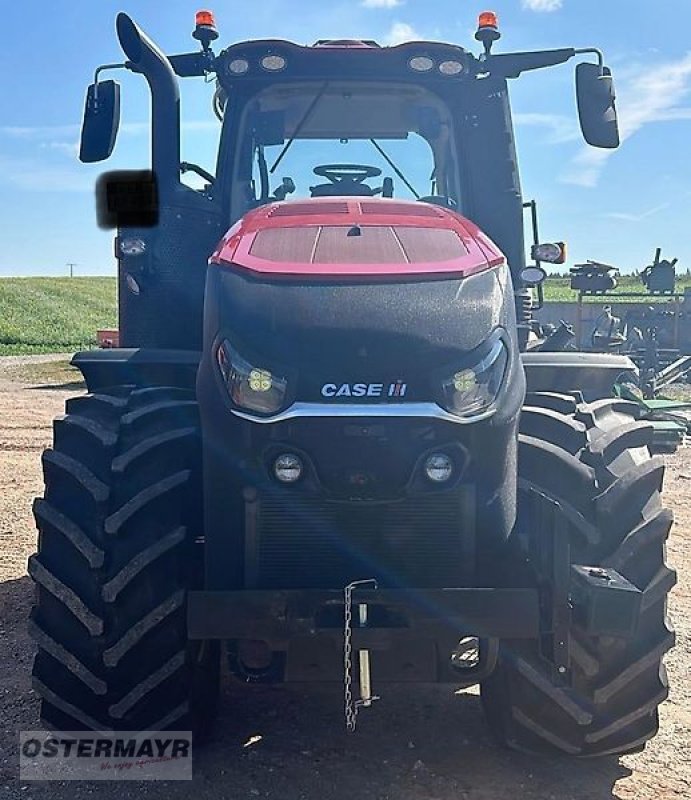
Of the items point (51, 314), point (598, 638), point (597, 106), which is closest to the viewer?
point (598, 638)

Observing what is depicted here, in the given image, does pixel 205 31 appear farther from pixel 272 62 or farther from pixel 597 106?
pixel 597 106

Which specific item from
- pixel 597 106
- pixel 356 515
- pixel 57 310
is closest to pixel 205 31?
pixel 597 106

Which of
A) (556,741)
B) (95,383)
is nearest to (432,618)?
(556,741)

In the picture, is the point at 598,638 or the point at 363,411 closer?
the point at 363,411

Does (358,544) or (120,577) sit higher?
(358,544)

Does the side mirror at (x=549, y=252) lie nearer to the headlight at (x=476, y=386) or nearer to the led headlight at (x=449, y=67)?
the led headlight at (x=449, y=67)

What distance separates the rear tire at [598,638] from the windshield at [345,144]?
1.74 metres

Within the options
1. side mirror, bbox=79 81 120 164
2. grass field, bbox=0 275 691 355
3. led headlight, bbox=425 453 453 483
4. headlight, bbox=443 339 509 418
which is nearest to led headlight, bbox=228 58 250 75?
side mirror, bbox=79 81 120 164

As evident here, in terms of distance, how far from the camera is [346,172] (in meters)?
4.77

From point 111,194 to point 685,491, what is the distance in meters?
6.07

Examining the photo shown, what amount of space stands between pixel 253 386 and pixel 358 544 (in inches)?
24.0

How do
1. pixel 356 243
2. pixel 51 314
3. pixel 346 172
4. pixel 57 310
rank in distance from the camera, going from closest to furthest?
pixel 356 243
pixel 346 172
pixel 51 314
pixel 57 310

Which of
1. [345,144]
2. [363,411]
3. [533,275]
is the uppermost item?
[345,144]

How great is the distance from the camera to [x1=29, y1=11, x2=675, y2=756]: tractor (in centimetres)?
304
